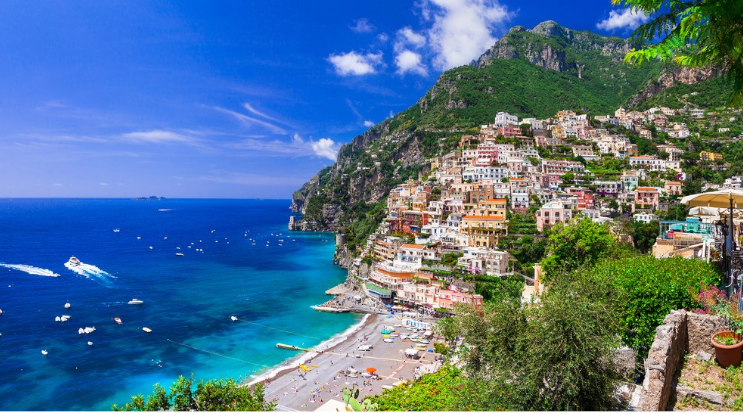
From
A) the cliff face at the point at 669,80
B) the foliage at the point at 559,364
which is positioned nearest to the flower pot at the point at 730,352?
the foliage at the point at 559,364

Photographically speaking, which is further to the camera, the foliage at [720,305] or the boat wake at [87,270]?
the boat wake at [87,270]

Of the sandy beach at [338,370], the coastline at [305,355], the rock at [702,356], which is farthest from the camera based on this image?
the coastline at [305,355]

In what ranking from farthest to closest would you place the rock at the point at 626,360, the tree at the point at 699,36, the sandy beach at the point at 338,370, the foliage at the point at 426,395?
the sandy beach at the point at 338,370 < the foliage at the point at 426,395 < the rock at the point at 626,360 < the tree at the point at 699,36

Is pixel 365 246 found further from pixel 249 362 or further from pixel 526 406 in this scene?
pixel 526 406

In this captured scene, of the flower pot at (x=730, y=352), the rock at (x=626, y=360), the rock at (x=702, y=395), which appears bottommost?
the rock at (x=626, y=360)

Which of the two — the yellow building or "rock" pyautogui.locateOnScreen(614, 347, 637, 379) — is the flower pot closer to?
"rock" pyautogui.locateOnScreen(614, 347, 637, 379)

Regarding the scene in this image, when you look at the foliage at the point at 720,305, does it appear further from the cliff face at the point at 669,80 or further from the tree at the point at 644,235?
the cliff face at the point at 669,80

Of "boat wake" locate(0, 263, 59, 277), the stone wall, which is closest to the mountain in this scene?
"boat wake" locate(0, 263, 59, 277)

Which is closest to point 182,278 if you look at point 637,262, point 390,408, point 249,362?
point 249,362
